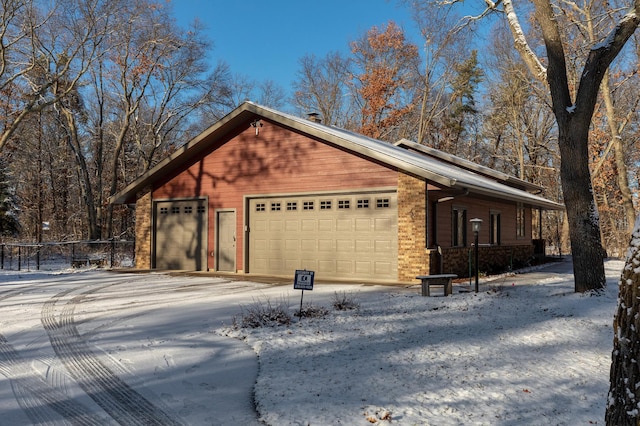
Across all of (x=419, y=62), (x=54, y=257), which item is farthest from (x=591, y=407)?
(x=419, y=62)

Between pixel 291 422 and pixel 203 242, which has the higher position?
pixel 203 242

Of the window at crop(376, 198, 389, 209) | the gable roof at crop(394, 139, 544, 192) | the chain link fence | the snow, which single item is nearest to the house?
the window at crop(376, 198, 389, 209)

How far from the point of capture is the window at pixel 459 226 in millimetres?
15914

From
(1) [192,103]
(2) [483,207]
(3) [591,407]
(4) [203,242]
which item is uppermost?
(1) [192,103]

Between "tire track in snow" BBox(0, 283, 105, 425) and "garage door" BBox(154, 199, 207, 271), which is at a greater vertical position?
"garage door" BBox(154, 199, 207, 271)

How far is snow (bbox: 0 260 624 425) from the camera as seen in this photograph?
431 cm

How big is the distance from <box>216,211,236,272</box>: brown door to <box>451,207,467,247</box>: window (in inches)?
305

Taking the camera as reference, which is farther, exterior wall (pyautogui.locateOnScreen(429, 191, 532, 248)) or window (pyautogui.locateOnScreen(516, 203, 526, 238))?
window (pyautogui.locateOnScreen(516, 203, 526, 238))

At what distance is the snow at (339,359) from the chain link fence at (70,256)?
9.63 meters

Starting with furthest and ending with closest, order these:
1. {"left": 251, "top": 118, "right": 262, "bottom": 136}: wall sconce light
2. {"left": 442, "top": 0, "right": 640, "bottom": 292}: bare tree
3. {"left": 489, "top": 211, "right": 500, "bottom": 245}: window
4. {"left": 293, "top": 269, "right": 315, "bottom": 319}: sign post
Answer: {"left": 489, "top": 211, "right": 500, "bottom": 245}: window < {"left": 251, "top": 118, "right": 262, "bottom": 136}: wall sconce light < {"left": 442, "top": 0, "right": 640, "bottom": 292}: bare tree < {"left": 293, "top": 269, "right": 315, "bottom": 319}: sign post

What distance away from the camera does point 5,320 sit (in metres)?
8.25

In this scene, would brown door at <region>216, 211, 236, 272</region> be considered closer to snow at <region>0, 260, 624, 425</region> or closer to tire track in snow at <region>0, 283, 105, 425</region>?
snow at <region>0, 260, 624, 425</region>

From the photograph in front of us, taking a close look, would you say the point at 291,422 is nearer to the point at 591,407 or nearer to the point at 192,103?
the point at 591,407

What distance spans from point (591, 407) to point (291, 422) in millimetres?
2808
